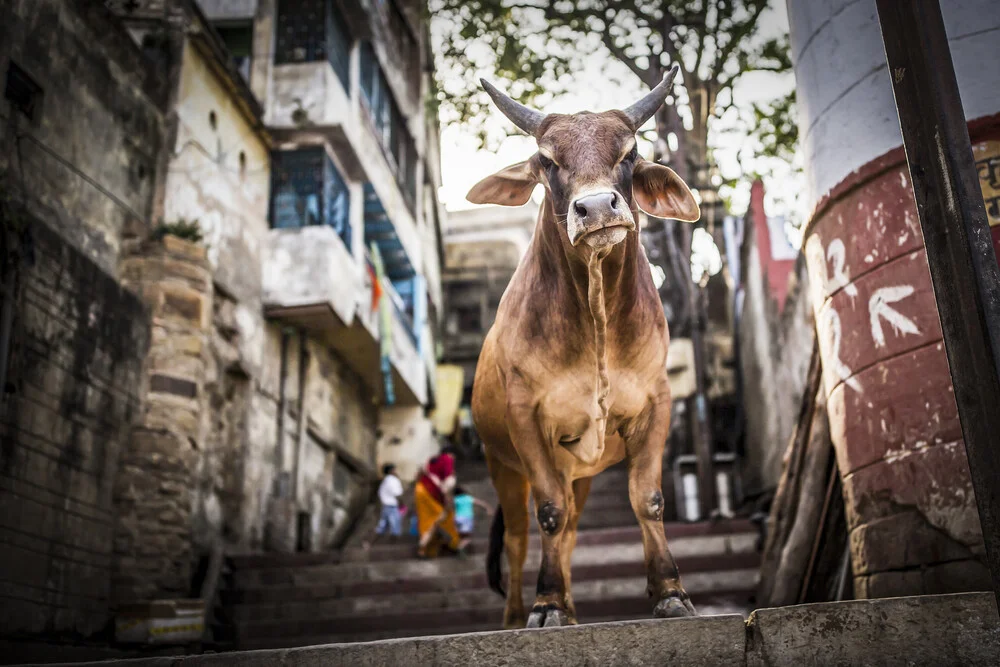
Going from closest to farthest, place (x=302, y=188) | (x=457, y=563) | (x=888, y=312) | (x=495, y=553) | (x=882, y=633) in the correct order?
(x=882, y=633) < (x=888, y=312) < (x=495, y=553) < (x=457, y=563) < (x=302, y=188)

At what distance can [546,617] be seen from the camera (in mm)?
4305

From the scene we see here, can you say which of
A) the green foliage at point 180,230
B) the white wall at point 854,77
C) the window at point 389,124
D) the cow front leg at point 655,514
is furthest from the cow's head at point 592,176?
the window at point 389,124

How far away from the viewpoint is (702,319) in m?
15.4

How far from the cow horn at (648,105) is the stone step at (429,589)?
20.1ft

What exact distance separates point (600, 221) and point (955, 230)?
1.59 metres

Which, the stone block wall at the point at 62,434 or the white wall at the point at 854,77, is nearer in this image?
the white wall at the point at 854,77

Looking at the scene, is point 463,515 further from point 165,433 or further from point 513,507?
point 513,507

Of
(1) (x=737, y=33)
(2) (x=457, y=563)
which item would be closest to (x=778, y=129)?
(1) (x=737, y=33)

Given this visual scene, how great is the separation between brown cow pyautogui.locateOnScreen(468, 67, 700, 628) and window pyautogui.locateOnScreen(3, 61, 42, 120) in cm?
573

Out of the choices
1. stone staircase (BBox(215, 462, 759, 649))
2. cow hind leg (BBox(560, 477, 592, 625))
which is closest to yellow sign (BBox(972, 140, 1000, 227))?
cow hind leg (BBox(560, 477, 592, 625))

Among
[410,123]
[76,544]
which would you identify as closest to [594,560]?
[76,544]

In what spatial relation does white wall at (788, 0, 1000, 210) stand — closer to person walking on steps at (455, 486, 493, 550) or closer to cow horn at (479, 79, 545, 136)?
cow horn at (479, 79, 545, 136)

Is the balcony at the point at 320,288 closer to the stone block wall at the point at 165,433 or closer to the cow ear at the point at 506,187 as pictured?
the stone block wall at the point at 165,433

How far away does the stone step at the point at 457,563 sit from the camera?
33.6 ft
